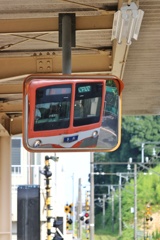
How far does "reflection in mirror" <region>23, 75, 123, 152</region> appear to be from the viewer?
6434 millimetres

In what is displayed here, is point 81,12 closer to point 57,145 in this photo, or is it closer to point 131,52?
point 131,52

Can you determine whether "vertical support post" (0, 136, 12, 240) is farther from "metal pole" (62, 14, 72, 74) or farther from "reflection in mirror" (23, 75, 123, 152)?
"reflection in mirror" (23, 75, 123, 152)

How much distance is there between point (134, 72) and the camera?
1099 centimetres

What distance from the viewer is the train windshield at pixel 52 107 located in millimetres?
6434

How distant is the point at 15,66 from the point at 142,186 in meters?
59.4

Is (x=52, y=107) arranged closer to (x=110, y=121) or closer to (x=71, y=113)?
(x=71, y=113)

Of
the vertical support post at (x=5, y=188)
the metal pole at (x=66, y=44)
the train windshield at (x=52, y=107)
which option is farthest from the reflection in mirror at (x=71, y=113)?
the vertical support post at (x=5, y=188)

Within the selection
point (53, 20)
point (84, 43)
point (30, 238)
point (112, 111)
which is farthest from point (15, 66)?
point (30, 238)

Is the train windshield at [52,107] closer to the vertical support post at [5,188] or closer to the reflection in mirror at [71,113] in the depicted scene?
the reflection in mirror at [71,113]

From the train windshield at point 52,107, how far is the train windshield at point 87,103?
0.08 meters

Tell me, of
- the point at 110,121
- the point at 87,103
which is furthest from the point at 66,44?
the point at 110,121

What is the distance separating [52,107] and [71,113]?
0.17 m

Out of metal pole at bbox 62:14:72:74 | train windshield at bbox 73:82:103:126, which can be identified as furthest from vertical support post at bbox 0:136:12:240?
train windshield at bbox 73:82:103:126

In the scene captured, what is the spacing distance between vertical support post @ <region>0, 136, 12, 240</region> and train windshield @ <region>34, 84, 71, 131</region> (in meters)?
10.8
